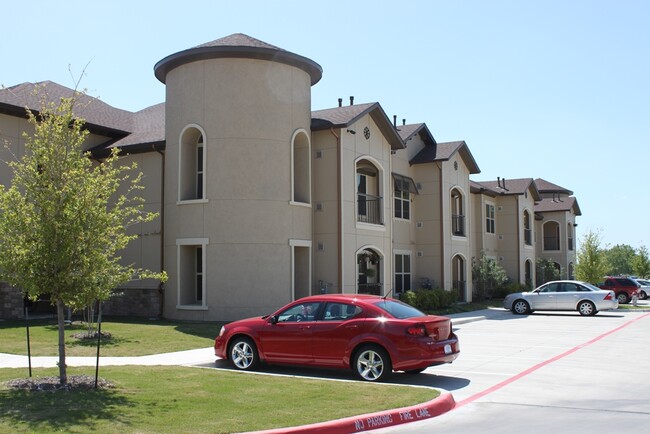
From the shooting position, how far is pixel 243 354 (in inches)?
502

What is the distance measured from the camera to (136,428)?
764 cm

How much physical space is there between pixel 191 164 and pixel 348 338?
42.9 feet

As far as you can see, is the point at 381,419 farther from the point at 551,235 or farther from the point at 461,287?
the point at 551,235

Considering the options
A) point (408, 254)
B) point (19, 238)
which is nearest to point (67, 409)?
point (19, 238)

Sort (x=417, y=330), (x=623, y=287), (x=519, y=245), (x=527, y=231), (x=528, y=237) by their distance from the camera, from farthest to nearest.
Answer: (x=528, y=237), (x=527, y=231), (x=519, y=245), (x=623, y=287), (x=417, y=330)

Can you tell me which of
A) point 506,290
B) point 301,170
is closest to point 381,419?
point 301,170

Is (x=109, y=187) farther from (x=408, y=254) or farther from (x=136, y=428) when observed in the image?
(x=408, y=254)

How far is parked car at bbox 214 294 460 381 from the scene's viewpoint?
36.9 ft

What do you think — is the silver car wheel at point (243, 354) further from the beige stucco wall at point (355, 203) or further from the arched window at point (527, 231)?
the arched window at point (527, 231)

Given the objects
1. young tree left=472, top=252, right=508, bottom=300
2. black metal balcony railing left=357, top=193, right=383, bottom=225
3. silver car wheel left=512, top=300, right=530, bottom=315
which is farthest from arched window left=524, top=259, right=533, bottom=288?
black metal balcony railing left=357, top=193, right=383, bottom=225

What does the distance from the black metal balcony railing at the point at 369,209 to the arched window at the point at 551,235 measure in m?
29.8

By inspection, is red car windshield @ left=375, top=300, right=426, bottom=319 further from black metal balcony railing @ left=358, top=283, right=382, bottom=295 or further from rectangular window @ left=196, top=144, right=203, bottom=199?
black metal balcony railing @ left=358, top=283, right=382, bottom=295

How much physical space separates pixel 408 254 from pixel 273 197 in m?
11.6

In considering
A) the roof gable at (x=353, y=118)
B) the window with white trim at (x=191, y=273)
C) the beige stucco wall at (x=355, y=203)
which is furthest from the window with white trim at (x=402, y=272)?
the window with white trim at (x=191, y=273)
